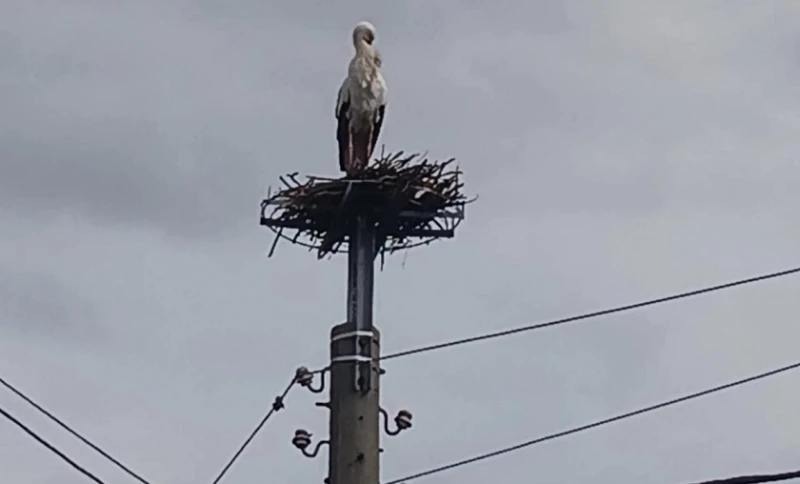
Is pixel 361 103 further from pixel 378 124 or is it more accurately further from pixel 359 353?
pixel 359 353

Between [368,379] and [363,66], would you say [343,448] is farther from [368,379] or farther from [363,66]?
[363,66]

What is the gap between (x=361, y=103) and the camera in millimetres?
12562

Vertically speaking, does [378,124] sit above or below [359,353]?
above

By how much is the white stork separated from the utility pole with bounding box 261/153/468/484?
24.4 inches

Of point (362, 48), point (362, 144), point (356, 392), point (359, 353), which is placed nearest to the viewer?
point (356, 392)

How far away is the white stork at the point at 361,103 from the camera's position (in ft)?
40.9

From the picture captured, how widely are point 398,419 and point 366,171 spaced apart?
75.1 inches

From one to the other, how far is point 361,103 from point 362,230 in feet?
4.40

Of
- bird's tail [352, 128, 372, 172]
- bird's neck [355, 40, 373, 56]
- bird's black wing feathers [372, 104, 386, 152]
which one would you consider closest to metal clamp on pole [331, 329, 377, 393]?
bird's tail [352, 128, 372, 172]

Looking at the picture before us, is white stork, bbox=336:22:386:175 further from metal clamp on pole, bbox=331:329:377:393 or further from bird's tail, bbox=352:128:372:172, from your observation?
metal clamp on pole, bbox=331:329:377:393

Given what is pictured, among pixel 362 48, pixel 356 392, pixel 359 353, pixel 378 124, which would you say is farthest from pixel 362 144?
pixel 356 392

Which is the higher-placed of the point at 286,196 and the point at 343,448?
the point at 286,196

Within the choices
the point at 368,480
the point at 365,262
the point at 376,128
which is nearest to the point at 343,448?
the point at 368,480

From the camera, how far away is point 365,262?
Answer: 11.5 m
